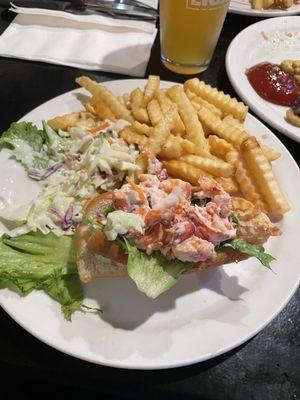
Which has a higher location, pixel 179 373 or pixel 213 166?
pixel 213 166

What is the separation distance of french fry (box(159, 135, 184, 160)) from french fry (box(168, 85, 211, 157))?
3.2 inches

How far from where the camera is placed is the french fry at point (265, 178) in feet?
5.55

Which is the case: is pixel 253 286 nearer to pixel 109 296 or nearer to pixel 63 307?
pixel 109 296

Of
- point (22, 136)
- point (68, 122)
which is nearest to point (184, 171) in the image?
point (68, 122)

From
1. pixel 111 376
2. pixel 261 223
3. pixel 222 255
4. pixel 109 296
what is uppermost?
pixel 261 223

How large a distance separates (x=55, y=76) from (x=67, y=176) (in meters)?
0.90

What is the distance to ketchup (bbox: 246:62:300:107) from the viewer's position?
7.91 ft

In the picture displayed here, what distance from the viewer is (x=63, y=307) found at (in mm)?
1381

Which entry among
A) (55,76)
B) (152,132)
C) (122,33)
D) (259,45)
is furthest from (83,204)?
(259,45)

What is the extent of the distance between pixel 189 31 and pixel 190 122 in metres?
0.72

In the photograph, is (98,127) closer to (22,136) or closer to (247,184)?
(22,136)

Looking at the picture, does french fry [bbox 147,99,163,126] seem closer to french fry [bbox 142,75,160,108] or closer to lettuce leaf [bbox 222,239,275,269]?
french fry [bbox 142,75,160,108]

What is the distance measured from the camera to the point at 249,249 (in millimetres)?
1430

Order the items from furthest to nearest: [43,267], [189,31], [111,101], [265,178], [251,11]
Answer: [251,11], [189,31], [111,101], [265,178], [43,267]
